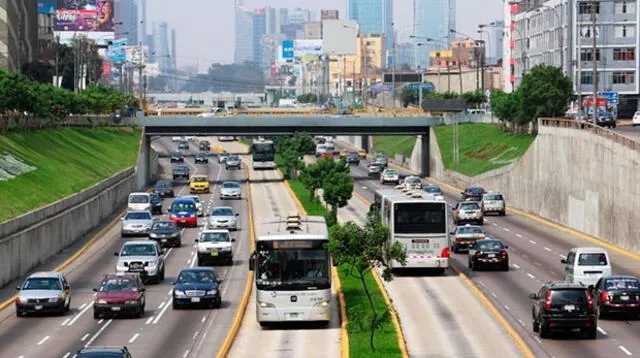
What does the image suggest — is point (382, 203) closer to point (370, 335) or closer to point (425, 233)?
point (425, 233)

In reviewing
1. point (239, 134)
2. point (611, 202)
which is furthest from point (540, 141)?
point (239, 134)

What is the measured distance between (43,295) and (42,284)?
67cm

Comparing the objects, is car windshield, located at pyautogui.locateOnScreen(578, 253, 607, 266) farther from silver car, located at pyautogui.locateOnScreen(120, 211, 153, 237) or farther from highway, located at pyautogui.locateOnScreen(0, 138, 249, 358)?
silver car, located at pyautogui.locateOnScreen(120, 211, 153, 237)

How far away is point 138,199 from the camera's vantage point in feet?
318

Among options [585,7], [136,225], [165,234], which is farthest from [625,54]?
[165,234]

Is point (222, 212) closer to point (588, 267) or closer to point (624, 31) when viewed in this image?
point (588, 267)

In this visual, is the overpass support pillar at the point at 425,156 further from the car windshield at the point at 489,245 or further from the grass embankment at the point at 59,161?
the car windshield at the point at 489,245

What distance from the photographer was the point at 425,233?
59.3 metres

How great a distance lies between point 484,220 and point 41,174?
89.3ft

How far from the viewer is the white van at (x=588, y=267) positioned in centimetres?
5206

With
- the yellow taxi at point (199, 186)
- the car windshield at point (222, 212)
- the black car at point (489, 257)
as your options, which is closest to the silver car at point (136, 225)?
the car windshield at point (222, 212)

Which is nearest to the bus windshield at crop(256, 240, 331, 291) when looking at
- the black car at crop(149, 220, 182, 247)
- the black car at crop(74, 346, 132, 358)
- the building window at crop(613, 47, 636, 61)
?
the black car at crop(74, 346, 132, 358)

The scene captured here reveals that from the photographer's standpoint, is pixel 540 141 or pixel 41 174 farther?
pixel 540 141

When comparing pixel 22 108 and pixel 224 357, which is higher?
pixel 22 108
